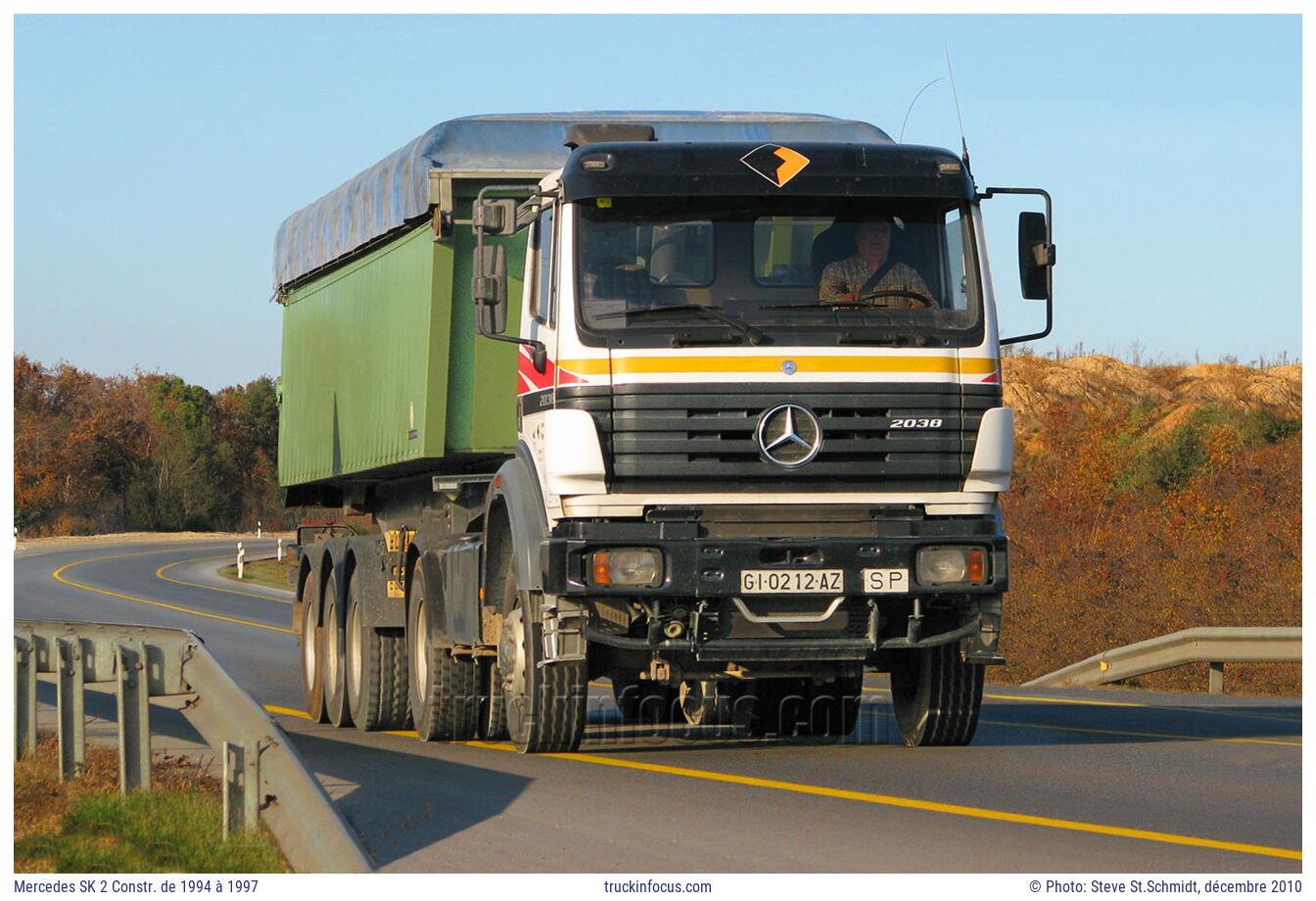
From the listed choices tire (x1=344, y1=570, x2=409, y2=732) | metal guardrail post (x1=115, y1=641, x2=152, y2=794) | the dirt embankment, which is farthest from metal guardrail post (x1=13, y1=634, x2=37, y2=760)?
the dirt embankment

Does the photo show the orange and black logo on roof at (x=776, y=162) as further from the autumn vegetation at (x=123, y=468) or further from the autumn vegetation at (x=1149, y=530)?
the autumn vegetation at (x=123, y=468)

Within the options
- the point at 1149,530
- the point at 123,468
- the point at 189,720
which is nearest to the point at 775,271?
the point at 189,720

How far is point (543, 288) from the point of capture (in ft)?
37.6

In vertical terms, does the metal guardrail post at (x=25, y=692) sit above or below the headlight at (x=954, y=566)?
below

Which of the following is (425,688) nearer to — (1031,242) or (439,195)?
(439,195)

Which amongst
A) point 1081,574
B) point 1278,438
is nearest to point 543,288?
point 1081,574

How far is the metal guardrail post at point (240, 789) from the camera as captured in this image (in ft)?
25.8

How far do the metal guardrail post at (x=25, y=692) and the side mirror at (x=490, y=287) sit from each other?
320 cm

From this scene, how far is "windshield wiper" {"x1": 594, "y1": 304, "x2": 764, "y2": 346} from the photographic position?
10.7 metres

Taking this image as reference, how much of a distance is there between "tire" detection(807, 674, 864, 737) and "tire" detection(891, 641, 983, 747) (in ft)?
5.10

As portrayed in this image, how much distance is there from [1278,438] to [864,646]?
3762 centimetres

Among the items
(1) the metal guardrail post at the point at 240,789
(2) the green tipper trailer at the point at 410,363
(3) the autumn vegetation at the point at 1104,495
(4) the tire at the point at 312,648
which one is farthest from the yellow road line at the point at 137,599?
(1) the metal guardrail post at the point at 240,789
